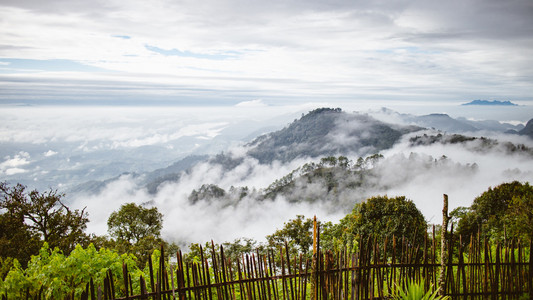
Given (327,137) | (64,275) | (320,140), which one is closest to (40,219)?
(64,275)

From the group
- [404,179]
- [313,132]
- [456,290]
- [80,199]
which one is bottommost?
[80,199]

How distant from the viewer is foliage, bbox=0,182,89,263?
434 inches

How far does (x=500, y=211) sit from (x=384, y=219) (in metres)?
5.83

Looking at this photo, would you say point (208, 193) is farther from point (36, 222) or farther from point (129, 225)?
point (36, 222)

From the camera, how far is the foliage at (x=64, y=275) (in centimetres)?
358

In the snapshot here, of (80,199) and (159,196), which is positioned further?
(80,199)

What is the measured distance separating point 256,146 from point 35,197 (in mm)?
180521

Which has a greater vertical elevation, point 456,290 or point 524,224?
point 456,290

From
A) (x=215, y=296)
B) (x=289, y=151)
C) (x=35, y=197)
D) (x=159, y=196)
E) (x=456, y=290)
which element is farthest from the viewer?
(x=289, y=151)

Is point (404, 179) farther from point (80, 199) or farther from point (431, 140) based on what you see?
point (80, 199)

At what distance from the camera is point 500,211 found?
1485 centimetres

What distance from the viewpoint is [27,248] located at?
1033 cm

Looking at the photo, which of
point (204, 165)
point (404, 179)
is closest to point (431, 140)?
point (404, 179)

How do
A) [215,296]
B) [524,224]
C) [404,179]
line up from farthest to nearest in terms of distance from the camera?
[404,179]
[524,224]
[215,296]
